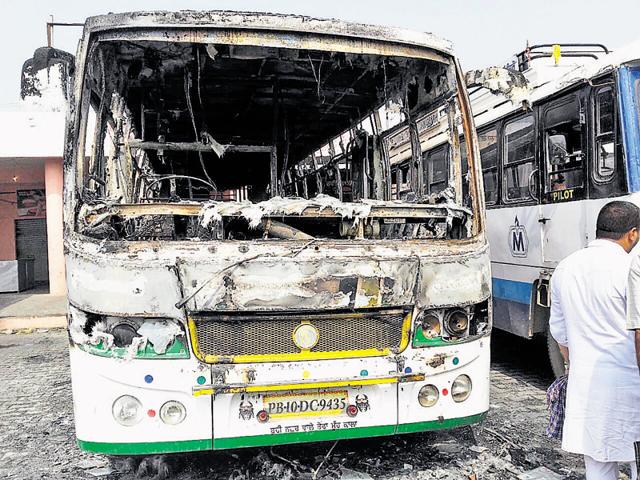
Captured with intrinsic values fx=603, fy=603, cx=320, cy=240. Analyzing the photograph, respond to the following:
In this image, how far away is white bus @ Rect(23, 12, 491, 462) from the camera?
3.13 metres

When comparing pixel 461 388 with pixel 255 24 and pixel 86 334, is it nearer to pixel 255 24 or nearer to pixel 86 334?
pixel 86 334

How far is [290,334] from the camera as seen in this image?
326 centimetres

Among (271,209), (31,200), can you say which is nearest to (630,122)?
(271,209)

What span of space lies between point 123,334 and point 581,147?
12.5 feet

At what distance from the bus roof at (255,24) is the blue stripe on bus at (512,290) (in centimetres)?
298

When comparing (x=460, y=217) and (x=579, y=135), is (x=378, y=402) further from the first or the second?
(x=579, y=135)

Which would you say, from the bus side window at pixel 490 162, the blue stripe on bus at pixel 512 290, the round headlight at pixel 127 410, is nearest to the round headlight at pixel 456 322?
the round headlight at pixel 127 410

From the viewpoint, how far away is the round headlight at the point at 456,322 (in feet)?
11.6

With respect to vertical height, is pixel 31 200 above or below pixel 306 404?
above

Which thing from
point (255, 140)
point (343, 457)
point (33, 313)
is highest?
point (255, 140)

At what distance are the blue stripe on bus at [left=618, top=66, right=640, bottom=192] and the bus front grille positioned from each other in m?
2.19

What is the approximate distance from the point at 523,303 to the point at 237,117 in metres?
3.24

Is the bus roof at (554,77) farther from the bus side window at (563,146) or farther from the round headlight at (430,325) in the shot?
the round headlight at (430,325)

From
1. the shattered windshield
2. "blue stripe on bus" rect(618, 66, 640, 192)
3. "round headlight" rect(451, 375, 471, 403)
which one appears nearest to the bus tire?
"blue stripe on bus" rect(618, 66, 640, 192)
